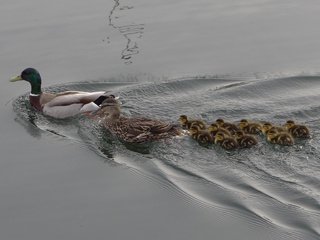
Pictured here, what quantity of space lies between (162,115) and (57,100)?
4.79ft

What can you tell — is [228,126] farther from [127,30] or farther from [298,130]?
[127,30]

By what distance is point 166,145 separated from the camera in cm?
870

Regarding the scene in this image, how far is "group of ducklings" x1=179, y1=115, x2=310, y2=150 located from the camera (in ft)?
27.3

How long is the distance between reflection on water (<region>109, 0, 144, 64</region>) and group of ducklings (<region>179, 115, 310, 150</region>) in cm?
263

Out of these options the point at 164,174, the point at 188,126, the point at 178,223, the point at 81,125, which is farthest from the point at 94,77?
the point at 178,223

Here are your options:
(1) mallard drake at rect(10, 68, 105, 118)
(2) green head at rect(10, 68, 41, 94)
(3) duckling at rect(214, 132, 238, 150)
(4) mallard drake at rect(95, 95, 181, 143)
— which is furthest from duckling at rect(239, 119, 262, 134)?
(2) green head at rect(10, 68, 41, 94)

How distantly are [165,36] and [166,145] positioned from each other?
338cm

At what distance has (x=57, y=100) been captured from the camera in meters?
9.95

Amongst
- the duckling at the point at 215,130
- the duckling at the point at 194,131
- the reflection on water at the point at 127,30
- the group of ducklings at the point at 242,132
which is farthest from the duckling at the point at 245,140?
the reflection on water at the point at 127,30

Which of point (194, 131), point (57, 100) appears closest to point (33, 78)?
point (57, 100)

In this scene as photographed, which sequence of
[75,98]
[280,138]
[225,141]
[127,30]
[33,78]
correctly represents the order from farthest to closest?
[127,30]
[33,78]
[75,98]
[225,141]
[280,138]

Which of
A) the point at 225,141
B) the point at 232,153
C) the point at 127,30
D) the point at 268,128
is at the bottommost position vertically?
the point at 232,153

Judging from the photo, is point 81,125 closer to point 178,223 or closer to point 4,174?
point 4,174

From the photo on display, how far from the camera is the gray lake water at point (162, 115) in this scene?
23.4 ft
